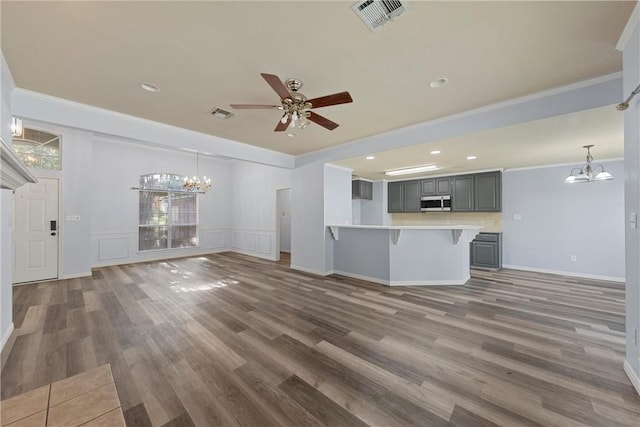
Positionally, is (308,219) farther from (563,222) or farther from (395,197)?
(563,222)

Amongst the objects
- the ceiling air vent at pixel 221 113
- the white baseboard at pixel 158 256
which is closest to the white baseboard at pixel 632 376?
the ceiling air vent at pixel 221 113

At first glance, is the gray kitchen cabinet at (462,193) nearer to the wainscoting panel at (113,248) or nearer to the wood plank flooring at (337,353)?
the wood plank flooring at (337,353)

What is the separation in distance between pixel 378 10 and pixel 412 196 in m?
6.00

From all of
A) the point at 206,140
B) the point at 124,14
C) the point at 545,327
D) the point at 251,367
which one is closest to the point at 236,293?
the point at 251,367

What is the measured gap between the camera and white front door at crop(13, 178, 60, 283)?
14.8 ft

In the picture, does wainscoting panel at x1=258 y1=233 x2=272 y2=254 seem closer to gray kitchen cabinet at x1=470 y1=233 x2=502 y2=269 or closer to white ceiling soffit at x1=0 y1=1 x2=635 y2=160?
white ceiling soffit at x1=0 y1=1 x2=635 y2=160

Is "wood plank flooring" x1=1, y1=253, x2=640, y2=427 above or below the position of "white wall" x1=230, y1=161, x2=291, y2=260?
below

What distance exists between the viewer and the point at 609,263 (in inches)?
190

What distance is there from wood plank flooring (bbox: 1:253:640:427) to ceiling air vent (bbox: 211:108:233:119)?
8.82ft

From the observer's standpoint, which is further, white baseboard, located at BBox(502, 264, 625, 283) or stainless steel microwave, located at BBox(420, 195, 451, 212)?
stainless steel microwave, located at BBox(420, 195, 451, 212)

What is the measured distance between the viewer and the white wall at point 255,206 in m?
7.31

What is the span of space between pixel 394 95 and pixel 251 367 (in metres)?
3.15

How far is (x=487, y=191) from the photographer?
593 centimetres

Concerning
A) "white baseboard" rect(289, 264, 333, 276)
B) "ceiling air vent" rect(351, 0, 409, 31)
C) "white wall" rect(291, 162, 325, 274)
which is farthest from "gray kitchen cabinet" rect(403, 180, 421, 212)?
"ceiling air vent" rect(351, 0, 409, 31)
